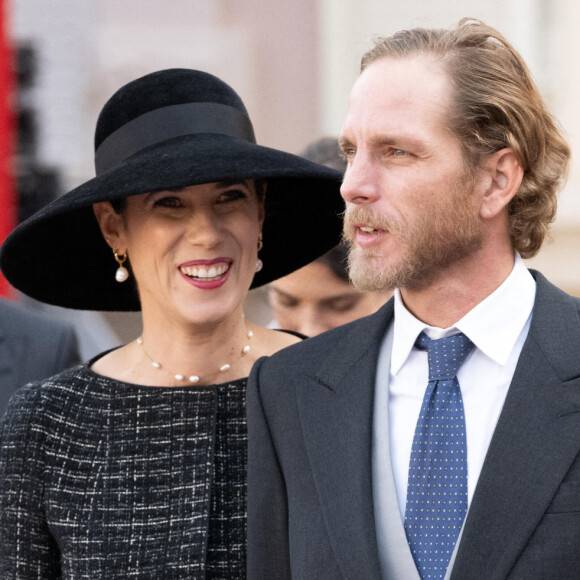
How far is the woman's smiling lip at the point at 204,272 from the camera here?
2.72 metres

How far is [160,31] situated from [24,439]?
5.73 metres

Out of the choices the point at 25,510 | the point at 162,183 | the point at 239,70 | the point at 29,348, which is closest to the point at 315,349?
the point at 162,183

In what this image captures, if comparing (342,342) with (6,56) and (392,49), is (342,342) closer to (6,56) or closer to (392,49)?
(392,49)

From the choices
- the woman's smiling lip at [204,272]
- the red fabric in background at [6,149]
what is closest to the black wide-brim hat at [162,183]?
the woman's smiling lip at [204,272]

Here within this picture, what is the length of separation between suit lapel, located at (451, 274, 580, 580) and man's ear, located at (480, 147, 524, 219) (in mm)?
290

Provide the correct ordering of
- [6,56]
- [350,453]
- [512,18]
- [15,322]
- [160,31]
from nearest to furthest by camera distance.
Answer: [350,453]
[15,322]
[6,56]
[160,31]
[512,18]

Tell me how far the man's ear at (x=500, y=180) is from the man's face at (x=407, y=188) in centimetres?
3

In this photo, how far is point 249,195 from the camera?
9.25ft

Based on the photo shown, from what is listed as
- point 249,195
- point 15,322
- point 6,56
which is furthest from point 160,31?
point 249,195

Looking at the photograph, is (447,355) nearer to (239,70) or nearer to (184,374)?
(184,374)

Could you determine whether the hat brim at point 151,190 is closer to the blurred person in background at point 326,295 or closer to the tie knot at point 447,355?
the blurred person in background at point 326,295

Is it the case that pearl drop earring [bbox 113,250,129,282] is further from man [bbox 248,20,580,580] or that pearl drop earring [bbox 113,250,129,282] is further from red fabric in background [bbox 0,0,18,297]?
red fabric in background [bbox 0,0,18,297]

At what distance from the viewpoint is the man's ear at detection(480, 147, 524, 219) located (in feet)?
7.55

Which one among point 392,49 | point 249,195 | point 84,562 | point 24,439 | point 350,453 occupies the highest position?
point 392,49
